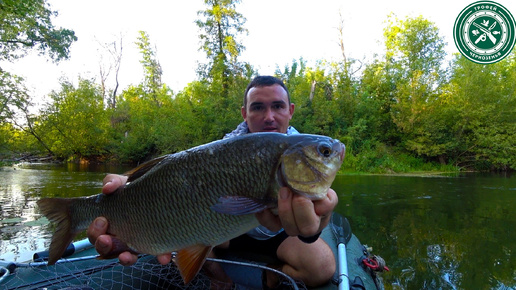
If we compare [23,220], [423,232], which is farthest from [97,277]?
[423,232]

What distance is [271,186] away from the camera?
145 centimetres

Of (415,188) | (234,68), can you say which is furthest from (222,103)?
(415,188)

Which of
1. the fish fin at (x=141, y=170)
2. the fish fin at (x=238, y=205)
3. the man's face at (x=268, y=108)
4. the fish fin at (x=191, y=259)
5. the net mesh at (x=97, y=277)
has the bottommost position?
the net mesh at (x=97, y=277)

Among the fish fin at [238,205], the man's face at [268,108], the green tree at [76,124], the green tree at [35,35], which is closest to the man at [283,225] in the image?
the man's face at [268,108]

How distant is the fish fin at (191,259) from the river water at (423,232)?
8.44ft

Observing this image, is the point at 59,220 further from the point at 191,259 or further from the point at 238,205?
the point at 238,205

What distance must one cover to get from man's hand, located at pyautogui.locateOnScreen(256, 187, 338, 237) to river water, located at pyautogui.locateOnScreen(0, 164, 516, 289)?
7.59ft

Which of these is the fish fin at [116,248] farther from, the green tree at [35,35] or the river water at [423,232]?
the green tree at [35,35]

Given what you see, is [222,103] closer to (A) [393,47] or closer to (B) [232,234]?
(A) [393,47]

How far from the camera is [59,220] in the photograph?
5.41 feet

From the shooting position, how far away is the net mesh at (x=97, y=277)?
2144 millimetres

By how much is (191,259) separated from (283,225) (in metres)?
0.50

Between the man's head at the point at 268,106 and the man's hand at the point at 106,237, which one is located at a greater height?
the man's head at the point at 268,106

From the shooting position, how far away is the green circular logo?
954 cm
